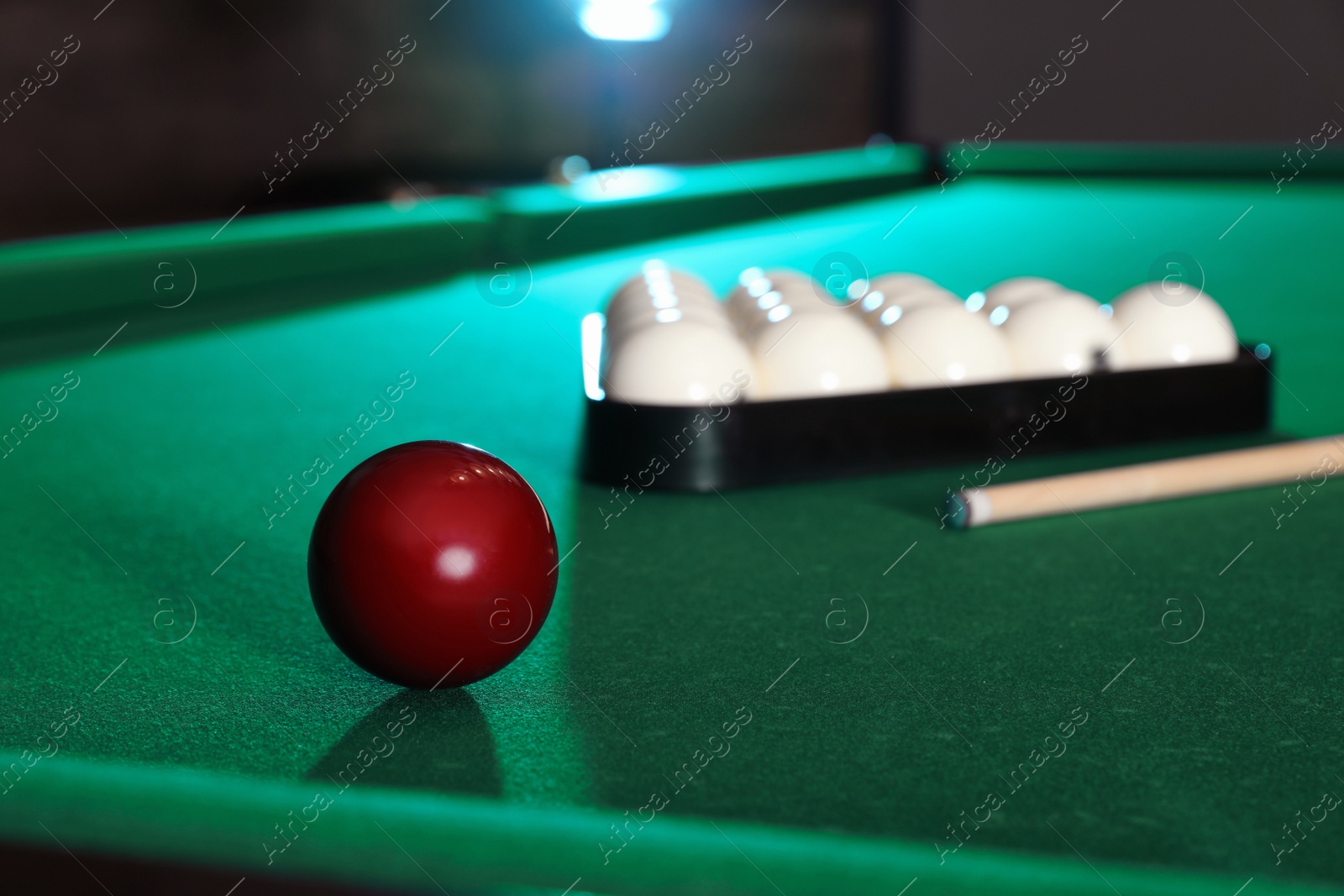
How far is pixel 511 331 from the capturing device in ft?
8.79

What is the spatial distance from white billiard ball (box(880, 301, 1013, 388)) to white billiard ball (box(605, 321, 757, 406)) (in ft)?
0.76

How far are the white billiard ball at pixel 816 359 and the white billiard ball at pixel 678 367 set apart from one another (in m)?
0.03

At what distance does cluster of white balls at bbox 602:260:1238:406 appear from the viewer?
1654 mm

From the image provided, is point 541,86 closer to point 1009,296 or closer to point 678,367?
point 1009,296

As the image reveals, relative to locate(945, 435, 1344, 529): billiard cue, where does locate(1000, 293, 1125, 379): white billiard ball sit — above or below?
above

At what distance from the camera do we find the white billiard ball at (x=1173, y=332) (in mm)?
1903

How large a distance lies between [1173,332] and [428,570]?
1381 mm

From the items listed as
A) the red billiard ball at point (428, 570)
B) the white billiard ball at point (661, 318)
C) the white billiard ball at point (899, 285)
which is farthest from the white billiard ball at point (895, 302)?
the red billiard ball at point (428, 570)

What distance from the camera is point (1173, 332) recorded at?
1.91m

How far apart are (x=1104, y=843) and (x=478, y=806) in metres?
0.37

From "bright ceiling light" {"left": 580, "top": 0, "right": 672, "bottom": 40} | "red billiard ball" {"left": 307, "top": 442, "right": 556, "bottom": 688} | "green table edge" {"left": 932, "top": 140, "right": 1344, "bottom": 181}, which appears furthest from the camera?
"bright ceiling light" {"left": 580, "top": 0, "right": 672, "bottom": 40}

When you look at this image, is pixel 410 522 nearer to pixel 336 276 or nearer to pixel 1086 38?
pixel 336 276

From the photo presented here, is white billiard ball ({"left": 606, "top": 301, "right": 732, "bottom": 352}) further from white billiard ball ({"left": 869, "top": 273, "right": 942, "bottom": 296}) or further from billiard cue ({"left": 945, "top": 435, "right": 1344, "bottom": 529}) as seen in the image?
billiard cue ({"left": 945, "top": 435, "right": 1344, "bottom": 529})

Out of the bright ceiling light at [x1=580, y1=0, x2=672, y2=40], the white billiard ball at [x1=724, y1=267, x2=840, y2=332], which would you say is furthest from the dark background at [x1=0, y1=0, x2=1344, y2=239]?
the white billiard ball at [x1=724, y1=267, x2=840, y2=332]
